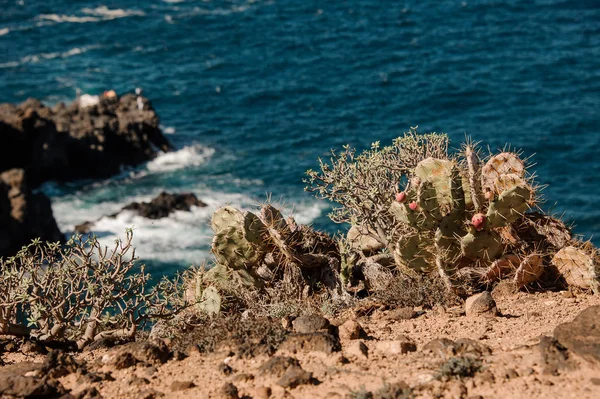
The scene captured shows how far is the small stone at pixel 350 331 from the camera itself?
9328 millimetres

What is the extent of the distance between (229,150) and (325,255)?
3350 centimetres

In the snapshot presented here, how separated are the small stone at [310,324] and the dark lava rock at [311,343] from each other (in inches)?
19.2

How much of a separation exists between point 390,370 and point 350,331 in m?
1.09

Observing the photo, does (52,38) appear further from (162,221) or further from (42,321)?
(42,321)

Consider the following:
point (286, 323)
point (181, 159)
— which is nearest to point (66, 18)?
point (181, 159)

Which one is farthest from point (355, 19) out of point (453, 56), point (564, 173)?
point (564, 173)

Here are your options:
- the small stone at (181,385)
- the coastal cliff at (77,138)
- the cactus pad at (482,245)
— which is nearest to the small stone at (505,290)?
the cactus pad at (482,245)

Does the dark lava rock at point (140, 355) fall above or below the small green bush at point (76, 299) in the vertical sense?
below

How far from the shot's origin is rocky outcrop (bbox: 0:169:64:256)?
33.8 metres

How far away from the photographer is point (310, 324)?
31.2 ft

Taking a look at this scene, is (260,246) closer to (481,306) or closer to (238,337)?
(238,337)

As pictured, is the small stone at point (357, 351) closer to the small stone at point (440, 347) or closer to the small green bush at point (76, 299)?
the small stone at point (440, 347)

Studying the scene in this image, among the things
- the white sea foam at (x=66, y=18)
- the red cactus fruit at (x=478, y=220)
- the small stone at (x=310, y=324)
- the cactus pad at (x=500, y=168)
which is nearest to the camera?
the small stone at (x=310, y=324)

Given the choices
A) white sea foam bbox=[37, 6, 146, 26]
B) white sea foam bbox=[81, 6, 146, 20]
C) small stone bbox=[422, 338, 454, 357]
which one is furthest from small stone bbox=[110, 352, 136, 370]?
white sea foam bbox=[81, 6, 146, 20]
